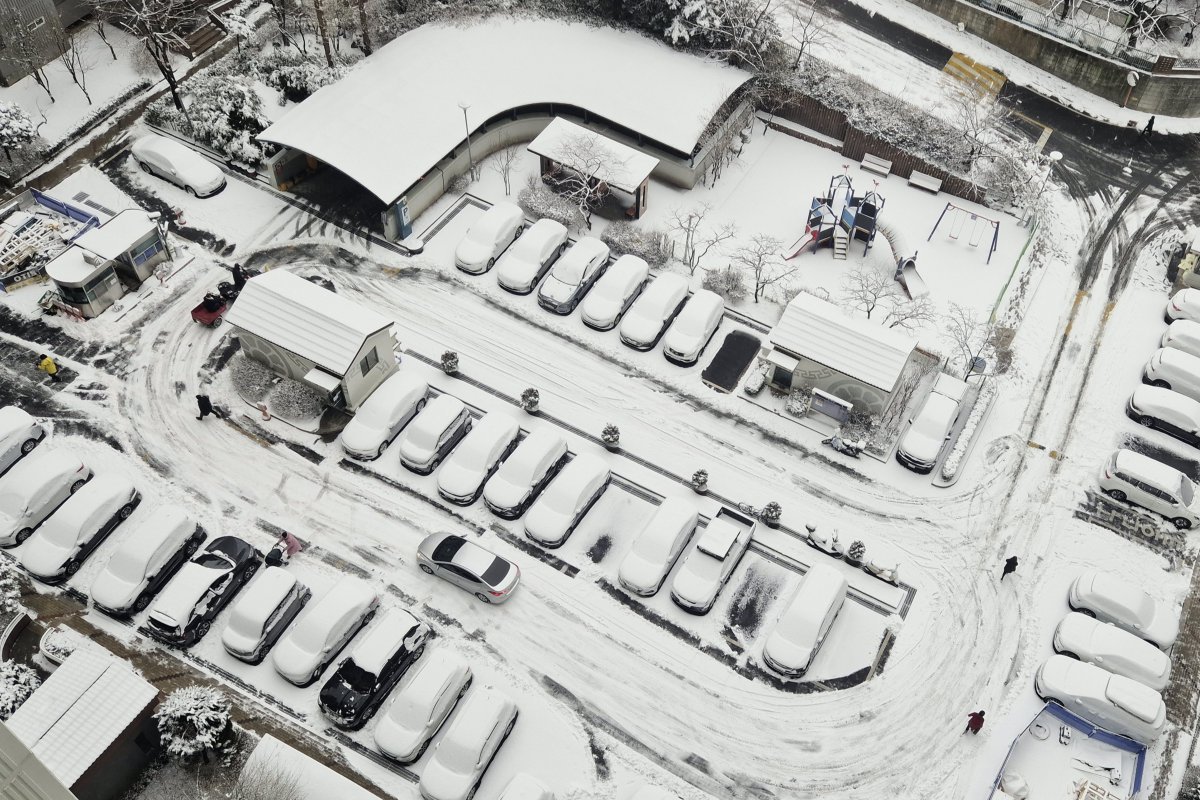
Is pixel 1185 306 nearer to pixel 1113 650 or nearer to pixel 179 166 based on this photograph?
pixel 1113 650

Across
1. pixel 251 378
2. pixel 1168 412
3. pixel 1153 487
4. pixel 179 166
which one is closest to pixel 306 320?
pixel 251 378

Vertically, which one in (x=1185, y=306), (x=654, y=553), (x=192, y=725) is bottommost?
(x=192, y=725)

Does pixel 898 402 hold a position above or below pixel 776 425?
above

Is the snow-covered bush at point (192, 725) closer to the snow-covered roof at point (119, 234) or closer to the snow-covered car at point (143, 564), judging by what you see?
the snow-covered car at point (143, 564)

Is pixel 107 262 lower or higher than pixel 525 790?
higher

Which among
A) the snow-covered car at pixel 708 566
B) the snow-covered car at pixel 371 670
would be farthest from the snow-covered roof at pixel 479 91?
the snow-covered car at pixel 708 566

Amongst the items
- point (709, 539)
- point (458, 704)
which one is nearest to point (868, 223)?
point (709, 539)

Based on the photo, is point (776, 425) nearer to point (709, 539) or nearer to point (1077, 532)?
point (709, 539)
